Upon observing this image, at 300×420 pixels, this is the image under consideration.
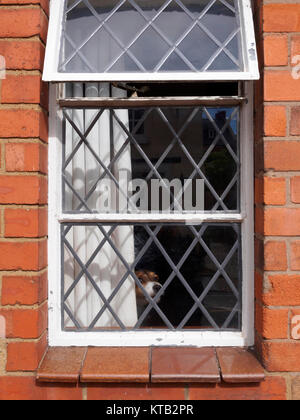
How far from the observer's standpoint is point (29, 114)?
175 cm

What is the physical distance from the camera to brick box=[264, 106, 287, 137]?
172cm

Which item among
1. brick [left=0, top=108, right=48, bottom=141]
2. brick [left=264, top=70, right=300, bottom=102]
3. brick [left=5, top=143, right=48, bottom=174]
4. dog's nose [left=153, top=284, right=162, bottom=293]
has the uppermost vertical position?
brick [left=264, top=70, right=300, bottom=102]

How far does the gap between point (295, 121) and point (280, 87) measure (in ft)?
0.52

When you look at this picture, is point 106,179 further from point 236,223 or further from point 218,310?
point 218,310

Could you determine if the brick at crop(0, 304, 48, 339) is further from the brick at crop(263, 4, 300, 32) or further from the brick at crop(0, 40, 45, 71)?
the brick at crop(263, 4, 300, 32)

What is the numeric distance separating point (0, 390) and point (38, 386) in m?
0.17

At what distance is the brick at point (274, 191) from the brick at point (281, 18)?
65 cm

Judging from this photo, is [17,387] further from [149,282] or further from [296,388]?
[296,388]

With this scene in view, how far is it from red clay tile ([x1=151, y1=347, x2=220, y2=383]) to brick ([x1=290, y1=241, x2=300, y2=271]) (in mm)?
541

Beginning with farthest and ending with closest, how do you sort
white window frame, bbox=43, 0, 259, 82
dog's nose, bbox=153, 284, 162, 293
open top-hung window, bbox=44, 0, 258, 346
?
1. dog's nose, bbox=153, 284, 162, 293
2. open top-hung window, bbox=44, 0, 258, 346
3. white window frame, bbox=43, 0, 259, 82

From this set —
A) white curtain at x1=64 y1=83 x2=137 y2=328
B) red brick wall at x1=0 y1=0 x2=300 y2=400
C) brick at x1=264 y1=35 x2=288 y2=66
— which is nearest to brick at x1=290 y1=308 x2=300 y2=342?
red brick wall at x1=0 y1=0 x2=300 y2=400

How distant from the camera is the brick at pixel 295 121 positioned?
Answer: 1.72 metres

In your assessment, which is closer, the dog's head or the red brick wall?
the red brick wall

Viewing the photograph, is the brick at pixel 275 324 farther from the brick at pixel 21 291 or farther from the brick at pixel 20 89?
the brick at pixel 20 89
